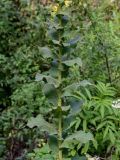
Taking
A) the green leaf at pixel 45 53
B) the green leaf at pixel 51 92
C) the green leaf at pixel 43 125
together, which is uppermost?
the green leaf at pixel 45 53

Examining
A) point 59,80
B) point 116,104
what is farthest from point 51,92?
point 116,104

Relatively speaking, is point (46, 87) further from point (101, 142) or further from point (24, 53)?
point (24, 53)

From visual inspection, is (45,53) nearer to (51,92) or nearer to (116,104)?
(51,92)

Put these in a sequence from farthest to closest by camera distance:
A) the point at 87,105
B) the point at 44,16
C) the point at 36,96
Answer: the point at 44,16, the point at 36,96, the point at 87,105

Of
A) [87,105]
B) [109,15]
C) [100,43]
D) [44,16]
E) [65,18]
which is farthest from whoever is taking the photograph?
[109,15]

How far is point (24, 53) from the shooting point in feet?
18.8

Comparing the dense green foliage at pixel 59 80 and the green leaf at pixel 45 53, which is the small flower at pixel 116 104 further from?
the green leaf at pixel 45 53

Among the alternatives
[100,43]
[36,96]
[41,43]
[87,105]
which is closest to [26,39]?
[41,43]

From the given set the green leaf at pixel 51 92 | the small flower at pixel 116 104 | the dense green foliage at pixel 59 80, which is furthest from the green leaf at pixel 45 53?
the small flower at pixel 116 104

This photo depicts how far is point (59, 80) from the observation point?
190 centimetres

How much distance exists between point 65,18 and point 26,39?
4.11 m

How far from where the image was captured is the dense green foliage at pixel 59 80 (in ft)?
6.36

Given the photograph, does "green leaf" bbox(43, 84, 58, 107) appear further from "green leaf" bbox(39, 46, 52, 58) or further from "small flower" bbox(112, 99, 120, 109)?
"small flower" bbox(112, 99, 120, 109)

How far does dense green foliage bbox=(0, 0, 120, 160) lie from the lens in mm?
1938
